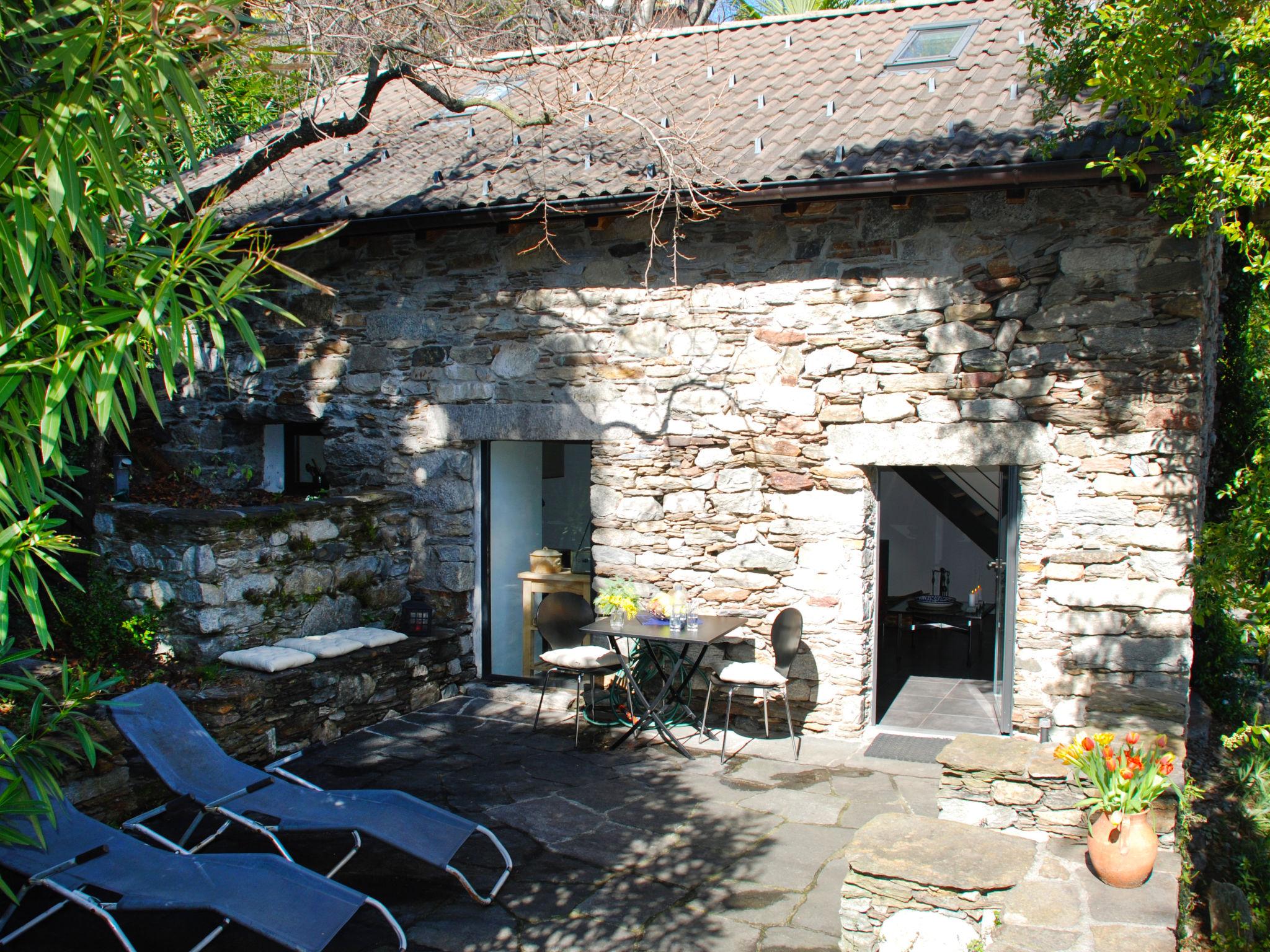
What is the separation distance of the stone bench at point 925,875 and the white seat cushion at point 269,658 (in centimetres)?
340

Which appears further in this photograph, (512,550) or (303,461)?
(303,461)

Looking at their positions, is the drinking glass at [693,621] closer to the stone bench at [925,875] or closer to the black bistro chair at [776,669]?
the black bistro chair at [776,669]

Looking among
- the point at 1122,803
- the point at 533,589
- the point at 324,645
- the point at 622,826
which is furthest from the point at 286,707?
the point at 1122,803

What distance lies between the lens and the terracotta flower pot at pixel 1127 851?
3.73m

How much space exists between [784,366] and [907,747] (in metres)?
2.36

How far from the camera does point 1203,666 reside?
7.48 metres

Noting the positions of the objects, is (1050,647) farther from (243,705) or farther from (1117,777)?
(243,705)

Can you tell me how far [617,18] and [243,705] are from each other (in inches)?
370

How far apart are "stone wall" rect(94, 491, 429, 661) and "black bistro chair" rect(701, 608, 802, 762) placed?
252 centimetres

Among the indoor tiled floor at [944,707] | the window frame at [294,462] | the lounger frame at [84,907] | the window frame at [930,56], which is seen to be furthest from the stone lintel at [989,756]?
the window frame at [294,462]

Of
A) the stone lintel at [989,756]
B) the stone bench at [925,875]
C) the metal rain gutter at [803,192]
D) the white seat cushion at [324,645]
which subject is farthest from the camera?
the white seat cushion at [324,645]

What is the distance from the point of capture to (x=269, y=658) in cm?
568

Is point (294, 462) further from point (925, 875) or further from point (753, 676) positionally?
point (925, 875)

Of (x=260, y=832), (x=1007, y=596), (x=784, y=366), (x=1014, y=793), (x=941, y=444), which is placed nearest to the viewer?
(x=260, y=832)
